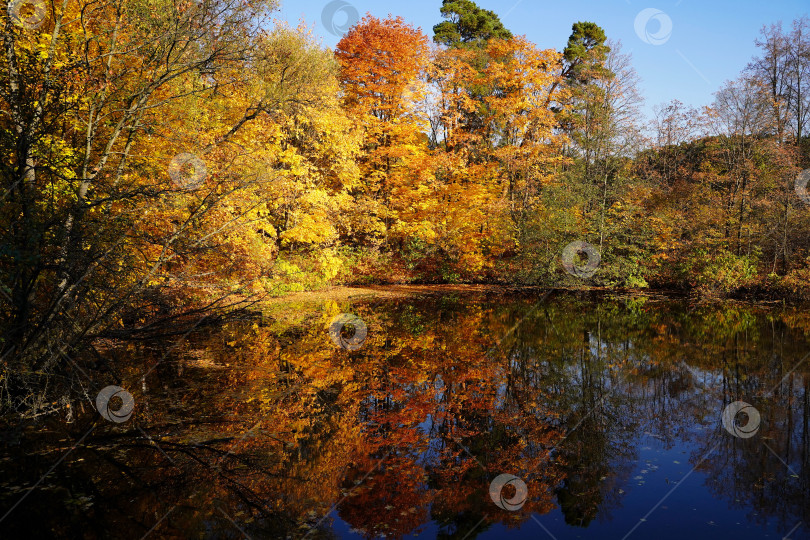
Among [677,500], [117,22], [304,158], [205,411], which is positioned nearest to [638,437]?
[677,500]

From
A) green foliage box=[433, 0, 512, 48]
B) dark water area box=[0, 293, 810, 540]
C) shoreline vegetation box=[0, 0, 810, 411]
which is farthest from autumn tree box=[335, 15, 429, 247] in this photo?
dark water area box=[0, 293, 810, 540]

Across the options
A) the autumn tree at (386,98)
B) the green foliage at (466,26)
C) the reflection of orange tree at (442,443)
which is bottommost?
the reflection of orange tree at (442,443)

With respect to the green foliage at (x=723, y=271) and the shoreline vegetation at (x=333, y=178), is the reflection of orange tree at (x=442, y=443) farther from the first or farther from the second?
the green foliage at (x=723, y=271)

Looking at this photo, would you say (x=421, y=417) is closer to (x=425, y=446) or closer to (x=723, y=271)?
(x=425, y=446)

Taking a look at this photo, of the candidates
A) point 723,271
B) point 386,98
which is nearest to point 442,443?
point 723,271

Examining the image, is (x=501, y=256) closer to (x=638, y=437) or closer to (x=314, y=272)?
(x=314, y=272)

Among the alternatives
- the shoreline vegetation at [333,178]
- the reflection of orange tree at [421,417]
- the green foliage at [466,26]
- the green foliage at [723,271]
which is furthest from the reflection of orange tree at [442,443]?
the green foliage at [466,26]

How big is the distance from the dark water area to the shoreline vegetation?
1.85m

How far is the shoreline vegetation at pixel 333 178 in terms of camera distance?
25.5ft

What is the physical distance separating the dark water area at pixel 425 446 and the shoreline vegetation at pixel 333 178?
1848mm

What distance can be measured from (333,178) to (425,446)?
1963 cm

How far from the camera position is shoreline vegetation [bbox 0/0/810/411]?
778 centimetres

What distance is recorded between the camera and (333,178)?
979 inches

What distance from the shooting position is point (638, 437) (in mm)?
7383
